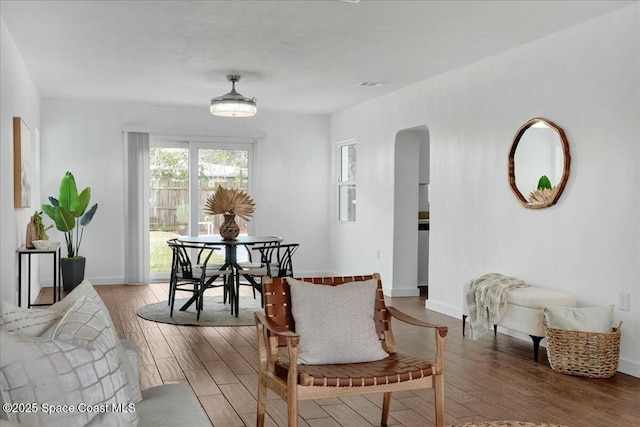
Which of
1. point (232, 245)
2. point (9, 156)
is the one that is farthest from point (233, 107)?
point (9, 156)

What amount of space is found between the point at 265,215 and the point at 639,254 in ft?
20.1

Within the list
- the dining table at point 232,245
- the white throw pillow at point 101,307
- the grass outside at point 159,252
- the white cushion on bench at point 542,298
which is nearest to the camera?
the white throw pillow at point 101,307

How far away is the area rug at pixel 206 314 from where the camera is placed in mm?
6402

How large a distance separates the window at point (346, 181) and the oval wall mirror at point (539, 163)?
3.90m

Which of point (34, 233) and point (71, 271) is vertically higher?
point (34, 233)

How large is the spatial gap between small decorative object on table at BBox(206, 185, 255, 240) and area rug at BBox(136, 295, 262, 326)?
30.7 inches

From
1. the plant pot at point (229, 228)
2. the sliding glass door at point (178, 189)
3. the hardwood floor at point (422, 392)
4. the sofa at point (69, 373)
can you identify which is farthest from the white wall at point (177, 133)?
the sofa at point (69, 373)

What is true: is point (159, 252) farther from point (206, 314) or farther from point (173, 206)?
point (206, 314)

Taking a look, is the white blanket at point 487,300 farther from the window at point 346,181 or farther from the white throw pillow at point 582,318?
the window at point 346,181

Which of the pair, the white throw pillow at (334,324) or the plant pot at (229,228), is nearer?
the white throw pillow at (334,324)

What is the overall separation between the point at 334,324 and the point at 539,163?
115 inches

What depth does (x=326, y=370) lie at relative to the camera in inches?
122

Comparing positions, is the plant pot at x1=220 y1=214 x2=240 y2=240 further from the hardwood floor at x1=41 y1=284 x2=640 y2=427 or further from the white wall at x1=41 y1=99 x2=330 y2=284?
the white wall at x1=41 y1=99 x2=330 y2=284

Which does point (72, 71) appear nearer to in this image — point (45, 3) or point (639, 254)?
point (45, 3)
